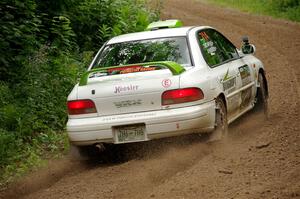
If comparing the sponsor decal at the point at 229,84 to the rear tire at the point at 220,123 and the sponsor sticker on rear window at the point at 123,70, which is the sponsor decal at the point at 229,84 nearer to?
the rear tire at the point at 220,123

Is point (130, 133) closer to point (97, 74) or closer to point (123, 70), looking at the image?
point (123, 70)

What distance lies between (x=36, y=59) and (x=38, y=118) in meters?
1.36

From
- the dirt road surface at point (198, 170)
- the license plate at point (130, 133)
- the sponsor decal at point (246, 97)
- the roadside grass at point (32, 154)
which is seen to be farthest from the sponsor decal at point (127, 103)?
the sponsor decal at point (246, 97)

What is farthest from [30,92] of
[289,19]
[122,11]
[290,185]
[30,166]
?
[289,19]

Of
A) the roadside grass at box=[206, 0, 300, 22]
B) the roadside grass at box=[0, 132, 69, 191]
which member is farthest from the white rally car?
the roadside grass at box=[206, 0, 300, 22]

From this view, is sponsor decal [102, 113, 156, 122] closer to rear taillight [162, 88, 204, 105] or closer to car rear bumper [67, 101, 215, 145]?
car rear bumper [67, 101, 215, 145]

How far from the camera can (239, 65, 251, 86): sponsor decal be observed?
924 cm

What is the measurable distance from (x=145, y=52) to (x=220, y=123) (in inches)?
53.3

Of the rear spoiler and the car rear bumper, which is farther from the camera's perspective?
the rear spoiler

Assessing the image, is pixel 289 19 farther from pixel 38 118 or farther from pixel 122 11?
pixel 38 118

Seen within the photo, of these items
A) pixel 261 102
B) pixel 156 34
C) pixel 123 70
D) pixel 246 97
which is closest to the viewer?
pixel 123 70

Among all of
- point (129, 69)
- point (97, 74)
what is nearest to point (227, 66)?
point (129, 69)

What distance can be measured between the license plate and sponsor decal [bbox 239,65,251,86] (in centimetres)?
219

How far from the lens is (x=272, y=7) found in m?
27.9
